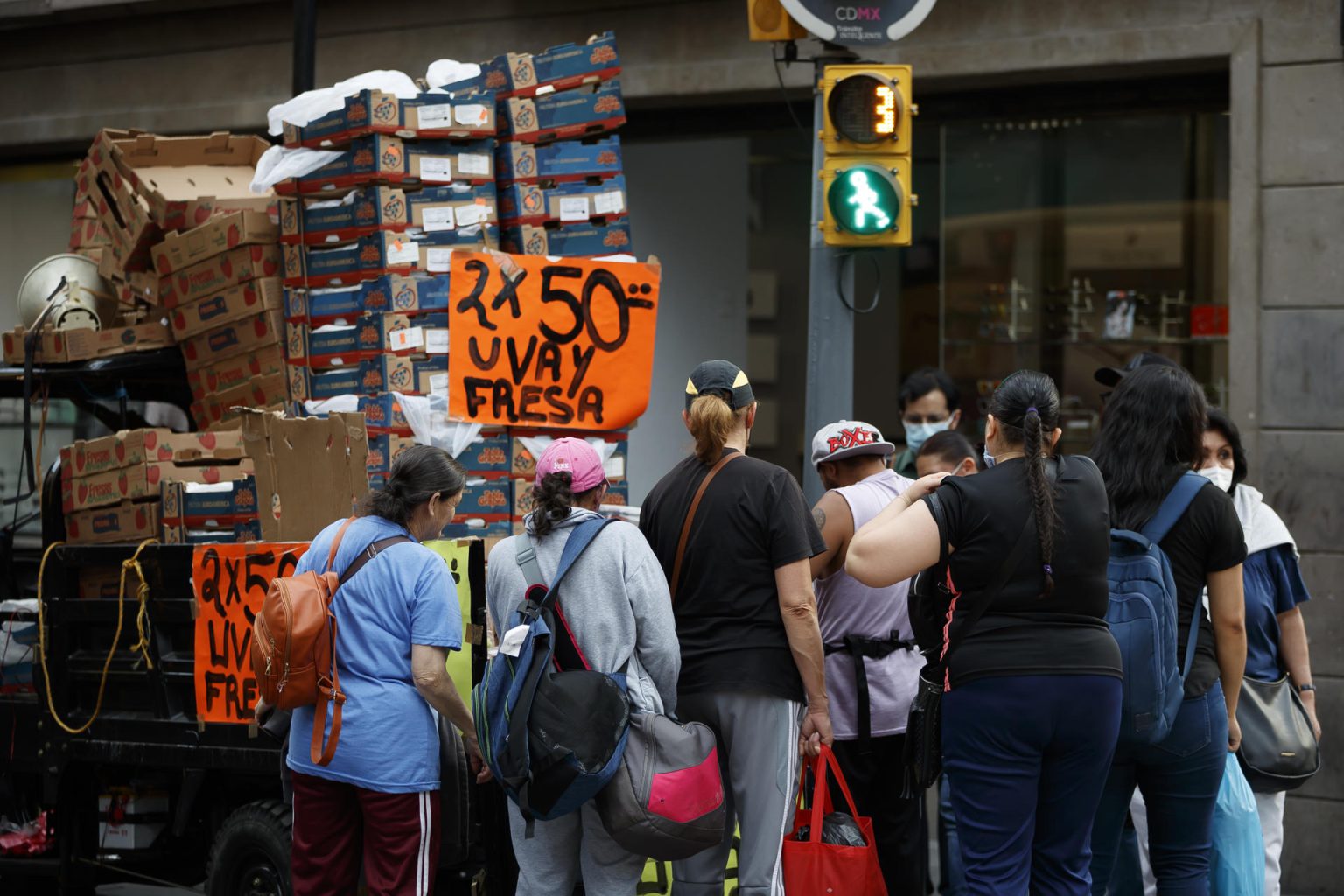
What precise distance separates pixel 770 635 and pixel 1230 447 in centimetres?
227

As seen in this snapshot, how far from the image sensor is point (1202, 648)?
5.05 metres

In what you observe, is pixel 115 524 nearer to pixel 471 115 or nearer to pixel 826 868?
pixel 471 115

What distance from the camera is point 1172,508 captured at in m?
4.95

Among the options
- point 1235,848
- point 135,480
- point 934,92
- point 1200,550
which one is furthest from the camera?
point 934,92

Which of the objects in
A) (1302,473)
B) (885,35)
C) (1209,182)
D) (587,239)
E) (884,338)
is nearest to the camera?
(885,35)

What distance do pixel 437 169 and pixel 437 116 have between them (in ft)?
0.75

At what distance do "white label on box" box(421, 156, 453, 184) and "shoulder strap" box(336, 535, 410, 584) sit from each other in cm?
243

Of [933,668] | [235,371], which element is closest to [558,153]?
[235,371]

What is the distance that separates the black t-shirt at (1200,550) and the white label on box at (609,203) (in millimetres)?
3241

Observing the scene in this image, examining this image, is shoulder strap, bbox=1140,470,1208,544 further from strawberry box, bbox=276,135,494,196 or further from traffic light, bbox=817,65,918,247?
strawberry box, bbox=276,135,494,196

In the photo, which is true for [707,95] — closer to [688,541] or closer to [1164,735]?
[688,541]

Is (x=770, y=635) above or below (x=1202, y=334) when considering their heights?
below

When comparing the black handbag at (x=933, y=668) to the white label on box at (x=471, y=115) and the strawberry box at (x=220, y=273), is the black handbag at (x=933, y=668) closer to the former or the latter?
the white label on box at (x=471, y=115)

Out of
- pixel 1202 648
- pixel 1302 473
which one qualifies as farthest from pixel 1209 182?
pixel 1202 648
